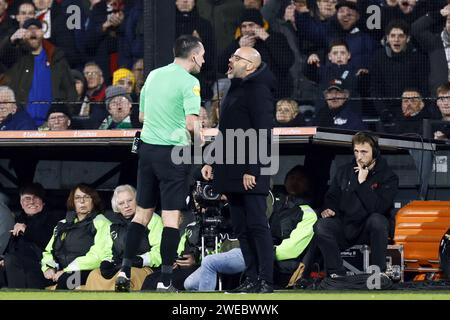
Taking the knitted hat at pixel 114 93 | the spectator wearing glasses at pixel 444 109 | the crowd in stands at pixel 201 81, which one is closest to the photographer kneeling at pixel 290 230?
the crowd in stands at pixel 201 81

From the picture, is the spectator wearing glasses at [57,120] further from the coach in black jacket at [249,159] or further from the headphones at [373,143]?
the coach in black jacket at [249,159]

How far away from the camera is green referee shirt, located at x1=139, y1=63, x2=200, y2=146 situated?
31.1ft

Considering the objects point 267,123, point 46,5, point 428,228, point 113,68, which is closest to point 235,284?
point 428,228

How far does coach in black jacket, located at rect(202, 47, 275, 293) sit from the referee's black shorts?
23 cm

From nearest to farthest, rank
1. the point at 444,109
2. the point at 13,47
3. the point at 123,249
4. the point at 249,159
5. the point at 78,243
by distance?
the point at 249,159
the point at 123,249
the point at 78,243
the point at 444,109
the point at 13,47

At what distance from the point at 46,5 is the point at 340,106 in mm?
3296

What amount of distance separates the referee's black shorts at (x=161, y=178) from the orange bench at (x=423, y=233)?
7.65 feet

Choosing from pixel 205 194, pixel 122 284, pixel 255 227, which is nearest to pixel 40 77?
pixel 205 194

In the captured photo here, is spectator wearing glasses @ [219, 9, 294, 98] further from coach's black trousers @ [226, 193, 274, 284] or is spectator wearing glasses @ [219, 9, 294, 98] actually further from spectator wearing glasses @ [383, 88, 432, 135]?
coach's black trousers @ [226, 193, 274, 284]

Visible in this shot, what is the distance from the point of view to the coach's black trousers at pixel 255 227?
9414 mm

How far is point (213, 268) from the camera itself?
10531 millimetres

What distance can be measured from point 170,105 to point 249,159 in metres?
0.62

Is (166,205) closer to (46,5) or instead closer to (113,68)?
(113,68)

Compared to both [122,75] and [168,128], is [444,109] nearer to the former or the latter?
[122,75]
